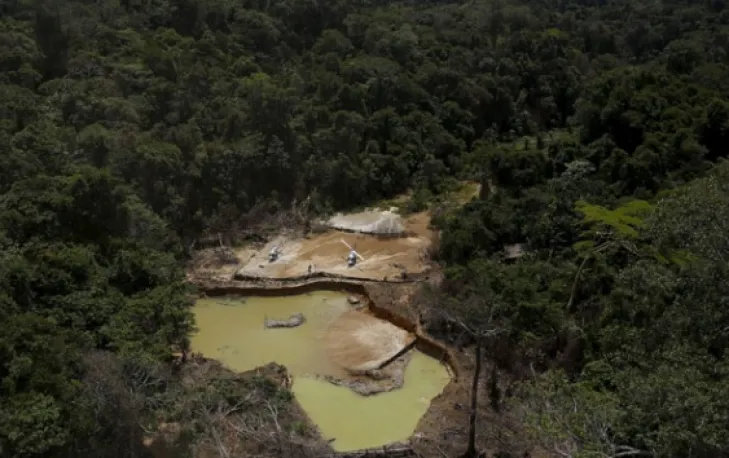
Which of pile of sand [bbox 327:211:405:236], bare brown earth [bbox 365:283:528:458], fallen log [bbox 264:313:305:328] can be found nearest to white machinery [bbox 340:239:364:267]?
pile of sand [bbox 327:211:405:236]

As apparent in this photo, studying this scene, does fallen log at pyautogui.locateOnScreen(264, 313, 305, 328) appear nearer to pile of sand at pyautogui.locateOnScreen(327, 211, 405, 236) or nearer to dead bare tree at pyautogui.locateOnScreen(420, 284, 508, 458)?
dead bare tree at pyautogui.locateOnScreen(420, 284, 508, 458)

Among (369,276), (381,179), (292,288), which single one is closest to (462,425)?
(369,276)

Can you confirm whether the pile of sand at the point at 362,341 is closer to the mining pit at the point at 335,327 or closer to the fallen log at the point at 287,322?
the mining pit at the point at 335,327

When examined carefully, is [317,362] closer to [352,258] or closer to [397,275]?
[397,275]

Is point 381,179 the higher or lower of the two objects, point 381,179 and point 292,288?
the higher

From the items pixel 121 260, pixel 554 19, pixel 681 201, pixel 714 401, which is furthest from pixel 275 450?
pixel 554 19

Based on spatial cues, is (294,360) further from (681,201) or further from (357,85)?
(357,85)

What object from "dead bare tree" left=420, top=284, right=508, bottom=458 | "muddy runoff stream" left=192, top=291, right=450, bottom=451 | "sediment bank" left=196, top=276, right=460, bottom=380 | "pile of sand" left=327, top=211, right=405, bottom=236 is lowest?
"muddy runoff stream" left=192, top=291, right=450, bottom=451
